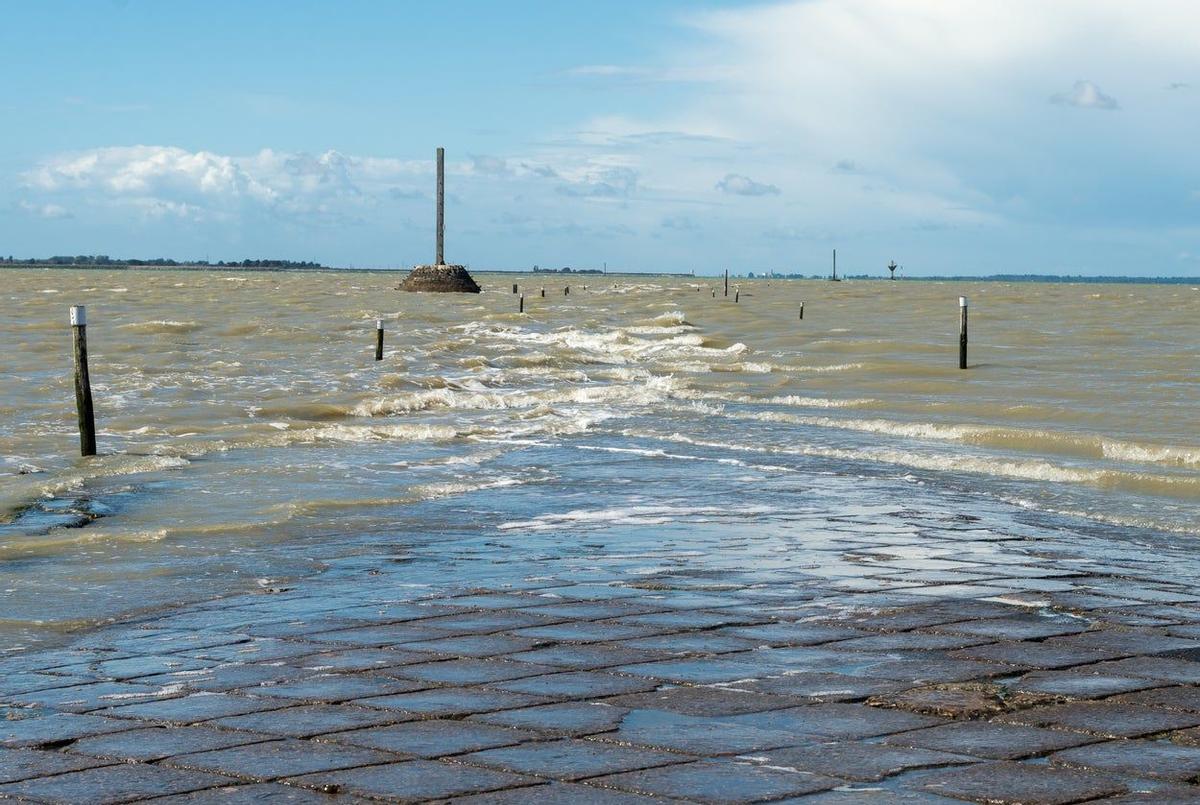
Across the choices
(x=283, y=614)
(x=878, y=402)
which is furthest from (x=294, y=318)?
(x=283, y=614)

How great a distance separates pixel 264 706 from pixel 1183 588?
548cm

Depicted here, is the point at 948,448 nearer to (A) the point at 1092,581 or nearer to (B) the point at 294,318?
(A) the point at 1092,581

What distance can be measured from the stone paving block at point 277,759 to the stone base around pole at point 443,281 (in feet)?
265

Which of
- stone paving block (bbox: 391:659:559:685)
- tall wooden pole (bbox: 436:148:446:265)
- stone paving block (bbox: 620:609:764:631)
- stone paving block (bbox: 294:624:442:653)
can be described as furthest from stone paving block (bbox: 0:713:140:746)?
tall wooden pole (bbox: 436:148:446:265)

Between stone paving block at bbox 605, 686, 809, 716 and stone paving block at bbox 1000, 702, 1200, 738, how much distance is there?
90 cm

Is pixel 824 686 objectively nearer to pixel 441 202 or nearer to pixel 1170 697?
pixel 1170 697

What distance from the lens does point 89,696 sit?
5.67m

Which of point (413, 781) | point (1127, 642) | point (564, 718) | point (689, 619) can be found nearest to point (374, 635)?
point (689, 619)

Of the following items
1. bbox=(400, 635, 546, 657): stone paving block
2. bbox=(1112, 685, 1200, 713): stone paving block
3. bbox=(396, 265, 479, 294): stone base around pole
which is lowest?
bbox=(400, 635, 546, 657): stone paving block

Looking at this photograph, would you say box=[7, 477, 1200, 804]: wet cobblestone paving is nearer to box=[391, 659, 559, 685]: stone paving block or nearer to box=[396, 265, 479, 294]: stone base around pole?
box=[391, 659, 559, 685]: stone paving block

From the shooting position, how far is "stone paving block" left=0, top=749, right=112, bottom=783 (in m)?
4.56

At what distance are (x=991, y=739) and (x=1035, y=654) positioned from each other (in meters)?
1.49

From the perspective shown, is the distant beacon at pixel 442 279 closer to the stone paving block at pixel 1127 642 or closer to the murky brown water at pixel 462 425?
the murky brown water at pixel 462 425

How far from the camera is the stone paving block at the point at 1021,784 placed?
13.8 ft
